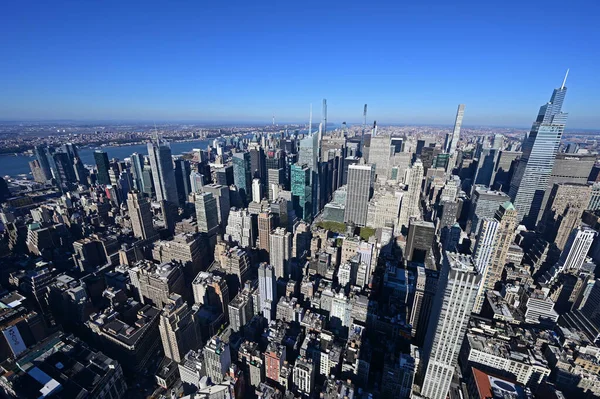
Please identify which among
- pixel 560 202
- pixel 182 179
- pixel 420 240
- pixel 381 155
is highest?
pixel 381 155

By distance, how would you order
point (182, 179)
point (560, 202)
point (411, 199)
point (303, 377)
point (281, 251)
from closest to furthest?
point (303, 377) < point (281, 251) < point (560, 202) < point (411, 199) < point (182, 179)

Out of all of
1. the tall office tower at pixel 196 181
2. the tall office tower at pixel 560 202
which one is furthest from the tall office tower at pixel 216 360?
the tall office tower at pixel 560 202

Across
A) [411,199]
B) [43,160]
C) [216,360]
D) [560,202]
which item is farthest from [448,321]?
[43,160]

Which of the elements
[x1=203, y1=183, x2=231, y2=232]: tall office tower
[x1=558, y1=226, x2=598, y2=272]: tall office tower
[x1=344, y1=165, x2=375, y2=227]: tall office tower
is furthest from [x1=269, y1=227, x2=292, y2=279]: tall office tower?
[x1=558, y1=226, x2=598, y2=272]: tall office tower

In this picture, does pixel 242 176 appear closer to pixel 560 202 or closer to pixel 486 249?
pixel 486 249

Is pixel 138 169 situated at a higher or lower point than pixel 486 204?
higher

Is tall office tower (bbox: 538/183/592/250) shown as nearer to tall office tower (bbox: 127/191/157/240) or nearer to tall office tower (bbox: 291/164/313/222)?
tall office tower (bbox: 291/164/313/222)
